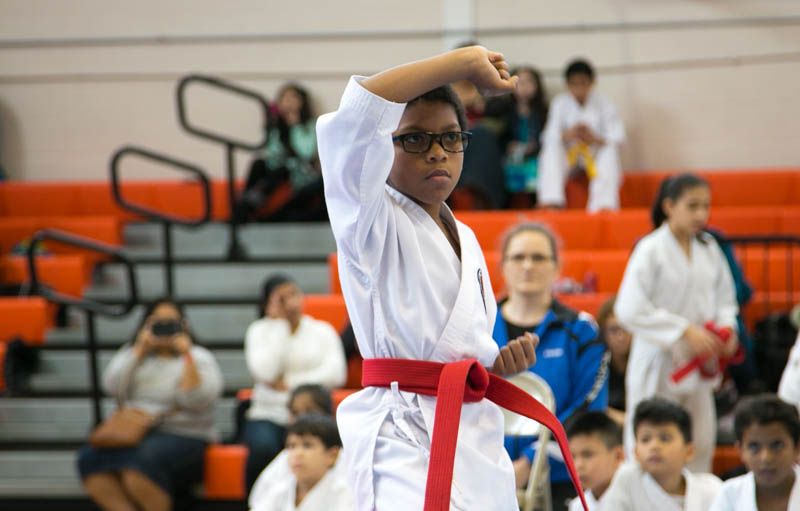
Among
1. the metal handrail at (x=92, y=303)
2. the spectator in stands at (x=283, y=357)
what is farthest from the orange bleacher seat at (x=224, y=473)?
the metal handrail at (x=92, y=303)

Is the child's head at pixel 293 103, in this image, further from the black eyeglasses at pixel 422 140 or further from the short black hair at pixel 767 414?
the black eyeglasses at pixel 422 140

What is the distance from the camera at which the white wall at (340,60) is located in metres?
7.30

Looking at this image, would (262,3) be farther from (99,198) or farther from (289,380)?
(289,380)

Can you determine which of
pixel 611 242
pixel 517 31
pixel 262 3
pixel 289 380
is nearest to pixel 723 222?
pixel 611 242

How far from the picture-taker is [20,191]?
24.4 ft

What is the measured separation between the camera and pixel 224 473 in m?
4.75

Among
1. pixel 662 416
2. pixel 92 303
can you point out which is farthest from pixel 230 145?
pixel 662 416

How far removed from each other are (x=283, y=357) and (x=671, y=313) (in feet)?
5.84

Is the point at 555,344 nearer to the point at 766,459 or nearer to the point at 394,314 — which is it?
A: the point at 766,459

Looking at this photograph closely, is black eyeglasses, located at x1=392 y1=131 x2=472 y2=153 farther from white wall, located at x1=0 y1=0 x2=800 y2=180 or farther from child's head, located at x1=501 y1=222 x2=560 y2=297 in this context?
white wall, located at x1=0 y1=0 x2=800 y2=180

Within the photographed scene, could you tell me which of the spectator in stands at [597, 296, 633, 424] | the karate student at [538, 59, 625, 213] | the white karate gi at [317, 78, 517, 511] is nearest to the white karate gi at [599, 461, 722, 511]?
the spectator in stands at [597, 296, 633, 424]

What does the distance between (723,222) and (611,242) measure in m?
0.69

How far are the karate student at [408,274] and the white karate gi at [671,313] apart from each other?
227cm

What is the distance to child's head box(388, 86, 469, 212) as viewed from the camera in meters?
1.73
